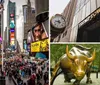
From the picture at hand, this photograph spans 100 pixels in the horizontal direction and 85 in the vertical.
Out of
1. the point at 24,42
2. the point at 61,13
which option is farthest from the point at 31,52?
the point at 61,13

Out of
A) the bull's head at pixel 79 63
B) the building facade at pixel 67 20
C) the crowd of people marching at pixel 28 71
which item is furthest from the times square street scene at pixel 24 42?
the bull's head at pixel 79 63

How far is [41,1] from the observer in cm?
240

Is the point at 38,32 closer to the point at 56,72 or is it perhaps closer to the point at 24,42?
the point at 24,42

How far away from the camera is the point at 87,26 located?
2.38 m

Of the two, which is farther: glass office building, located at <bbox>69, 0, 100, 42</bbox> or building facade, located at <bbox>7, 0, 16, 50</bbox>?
building facade, located at <bbox>7, 0, 16, 50</bbox>

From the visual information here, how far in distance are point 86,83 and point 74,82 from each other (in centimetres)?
12

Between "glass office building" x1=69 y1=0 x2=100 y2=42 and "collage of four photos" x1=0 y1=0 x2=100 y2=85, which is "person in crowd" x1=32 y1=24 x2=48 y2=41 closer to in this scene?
"collage of four photos" x1=0 y1=0 x2=100 y2=85

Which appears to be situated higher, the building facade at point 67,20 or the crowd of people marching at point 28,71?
the building facade at point 67,20

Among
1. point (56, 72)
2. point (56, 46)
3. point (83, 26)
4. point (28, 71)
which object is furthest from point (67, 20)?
point (28, 71)

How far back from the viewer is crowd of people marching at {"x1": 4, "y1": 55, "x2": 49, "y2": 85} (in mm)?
2381

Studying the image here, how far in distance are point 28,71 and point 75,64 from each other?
0.50 m

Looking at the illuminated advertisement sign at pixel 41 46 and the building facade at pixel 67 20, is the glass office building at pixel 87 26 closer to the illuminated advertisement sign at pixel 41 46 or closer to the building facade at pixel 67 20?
the building facade at pixel 67 20

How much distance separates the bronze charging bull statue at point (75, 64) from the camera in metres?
2.38

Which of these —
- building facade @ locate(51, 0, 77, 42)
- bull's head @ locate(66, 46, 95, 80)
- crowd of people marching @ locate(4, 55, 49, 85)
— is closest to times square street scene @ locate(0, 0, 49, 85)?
crowd of people marching @ locate(4, 55, 49, 85)
